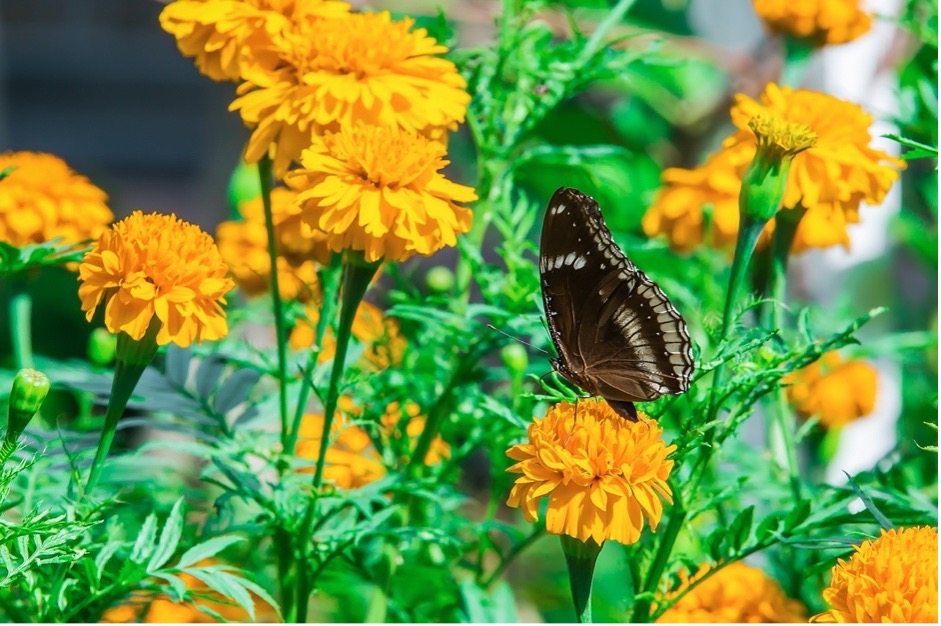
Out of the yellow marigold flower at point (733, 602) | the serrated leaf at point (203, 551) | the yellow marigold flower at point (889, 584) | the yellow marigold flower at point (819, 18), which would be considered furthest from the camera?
the yellow marigold flower at point (819, 18)

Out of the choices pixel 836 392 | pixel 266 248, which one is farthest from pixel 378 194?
pixel 836 392

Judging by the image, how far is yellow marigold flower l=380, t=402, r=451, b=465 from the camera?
854mm

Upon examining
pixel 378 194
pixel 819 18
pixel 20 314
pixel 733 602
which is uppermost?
pixel 819 18

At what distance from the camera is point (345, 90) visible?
0.70 metres

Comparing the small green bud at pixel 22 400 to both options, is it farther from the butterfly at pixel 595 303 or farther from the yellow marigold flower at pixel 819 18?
the yellow marigold flower at pixel 819 18

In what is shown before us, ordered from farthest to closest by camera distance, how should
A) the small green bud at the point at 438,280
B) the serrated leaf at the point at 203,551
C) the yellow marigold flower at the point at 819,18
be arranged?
the yellow marigold flower at the point at 819,18 < the small green bud at the point at 438,280 < the serrated leaf at the point at 203,551

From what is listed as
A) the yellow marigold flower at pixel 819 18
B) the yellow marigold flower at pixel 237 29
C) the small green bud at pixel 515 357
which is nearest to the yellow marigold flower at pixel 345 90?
the yellow marigold flower at pixel 237 29

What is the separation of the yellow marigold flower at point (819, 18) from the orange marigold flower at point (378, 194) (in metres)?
0.50

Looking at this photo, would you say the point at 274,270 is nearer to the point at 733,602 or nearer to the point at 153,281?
the point at 153,281

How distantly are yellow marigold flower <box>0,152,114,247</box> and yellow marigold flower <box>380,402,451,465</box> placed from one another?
25 cm

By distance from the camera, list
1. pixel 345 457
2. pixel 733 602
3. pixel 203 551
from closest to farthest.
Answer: pixel 203 551 < pixel 733 602 < pixel 345 457

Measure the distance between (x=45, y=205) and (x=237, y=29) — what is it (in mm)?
211

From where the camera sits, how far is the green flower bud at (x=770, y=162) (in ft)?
2.24

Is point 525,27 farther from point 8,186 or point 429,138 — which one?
point 8,186
